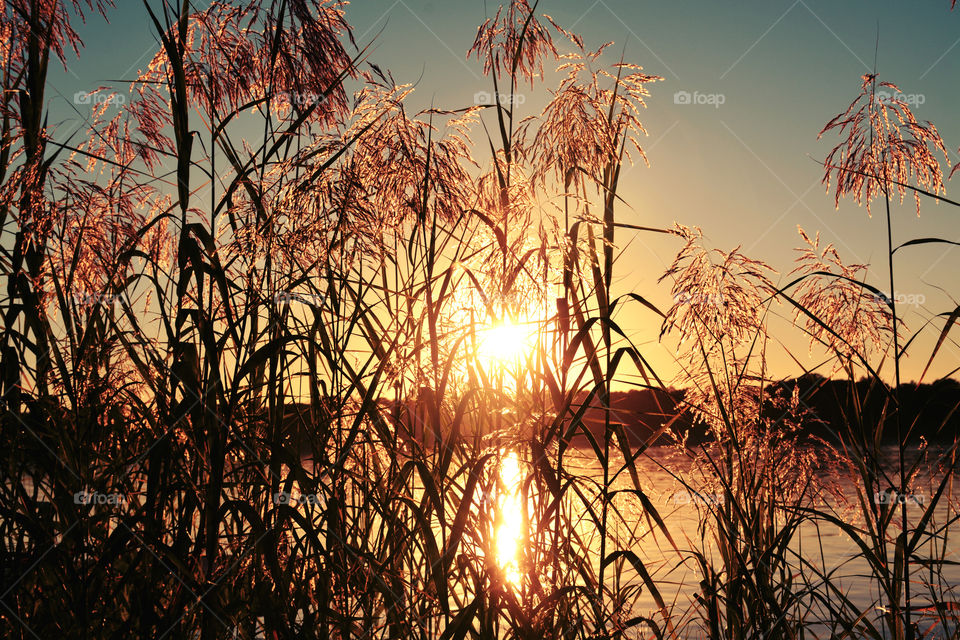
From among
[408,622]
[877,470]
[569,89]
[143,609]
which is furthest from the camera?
[569,89]

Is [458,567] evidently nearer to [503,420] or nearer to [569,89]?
[503,420]

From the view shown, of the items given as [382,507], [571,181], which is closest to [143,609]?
[382,507]

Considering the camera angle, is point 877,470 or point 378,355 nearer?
point 378,355

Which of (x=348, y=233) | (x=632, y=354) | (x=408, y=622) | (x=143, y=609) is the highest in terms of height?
(x=348, y=233)

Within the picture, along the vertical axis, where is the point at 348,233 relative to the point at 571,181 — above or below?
below

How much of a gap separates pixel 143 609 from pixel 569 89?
1.79 meters

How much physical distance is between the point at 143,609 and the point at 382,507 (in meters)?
0.57

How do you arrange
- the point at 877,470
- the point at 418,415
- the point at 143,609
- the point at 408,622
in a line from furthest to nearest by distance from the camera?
1. the point at 877,470
2. the point at 418,415
3. the point at 408,622
4. the point at 143,609

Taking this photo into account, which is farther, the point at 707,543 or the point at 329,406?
the point at 707,543

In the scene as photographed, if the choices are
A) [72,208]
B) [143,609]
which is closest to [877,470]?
[143,609]

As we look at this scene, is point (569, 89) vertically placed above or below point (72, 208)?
above

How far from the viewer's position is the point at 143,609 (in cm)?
168

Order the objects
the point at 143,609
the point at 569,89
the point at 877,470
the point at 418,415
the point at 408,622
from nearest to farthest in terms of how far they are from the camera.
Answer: the point at 143,609 < the point at 408,622 < the point at 418,415 < the point at 877,470 < the point at 569,89

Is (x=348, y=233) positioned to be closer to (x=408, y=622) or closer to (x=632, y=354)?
(x=632, y=354)
